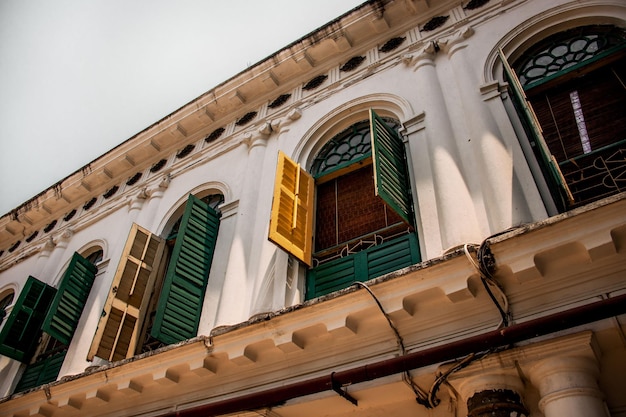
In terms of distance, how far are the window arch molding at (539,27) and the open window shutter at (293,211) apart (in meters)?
2.65

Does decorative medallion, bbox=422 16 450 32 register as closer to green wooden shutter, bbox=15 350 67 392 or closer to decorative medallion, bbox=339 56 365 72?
decorative medallion, bbox=339 56 365 72

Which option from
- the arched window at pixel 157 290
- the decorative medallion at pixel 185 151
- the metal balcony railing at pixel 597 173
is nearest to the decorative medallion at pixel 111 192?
the decorative medallion at pixel 185 151

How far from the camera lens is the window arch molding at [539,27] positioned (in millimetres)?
6312

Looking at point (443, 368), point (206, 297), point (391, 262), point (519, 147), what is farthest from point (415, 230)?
point (206, 297)

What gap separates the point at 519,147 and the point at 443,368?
2638mm

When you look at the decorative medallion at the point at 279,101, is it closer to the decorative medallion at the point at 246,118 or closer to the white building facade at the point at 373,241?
the white building facade at the point at 373,241

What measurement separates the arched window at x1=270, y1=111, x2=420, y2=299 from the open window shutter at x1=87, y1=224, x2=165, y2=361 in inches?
99.8

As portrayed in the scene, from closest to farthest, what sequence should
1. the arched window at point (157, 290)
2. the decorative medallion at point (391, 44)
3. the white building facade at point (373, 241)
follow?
the white building facade at point (373, 241)
the arched window at point (157, 290)
the decorative medallion at point (391, 44)

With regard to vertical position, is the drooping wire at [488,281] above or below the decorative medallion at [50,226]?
below

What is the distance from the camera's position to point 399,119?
7.08 metres

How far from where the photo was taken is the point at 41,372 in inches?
316

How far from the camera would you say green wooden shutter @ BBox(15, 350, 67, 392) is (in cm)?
787

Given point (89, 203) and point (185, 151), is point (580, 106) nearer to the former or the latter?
point (185, 151)

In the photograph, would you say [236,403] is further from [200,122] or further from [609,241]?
[200,122]
